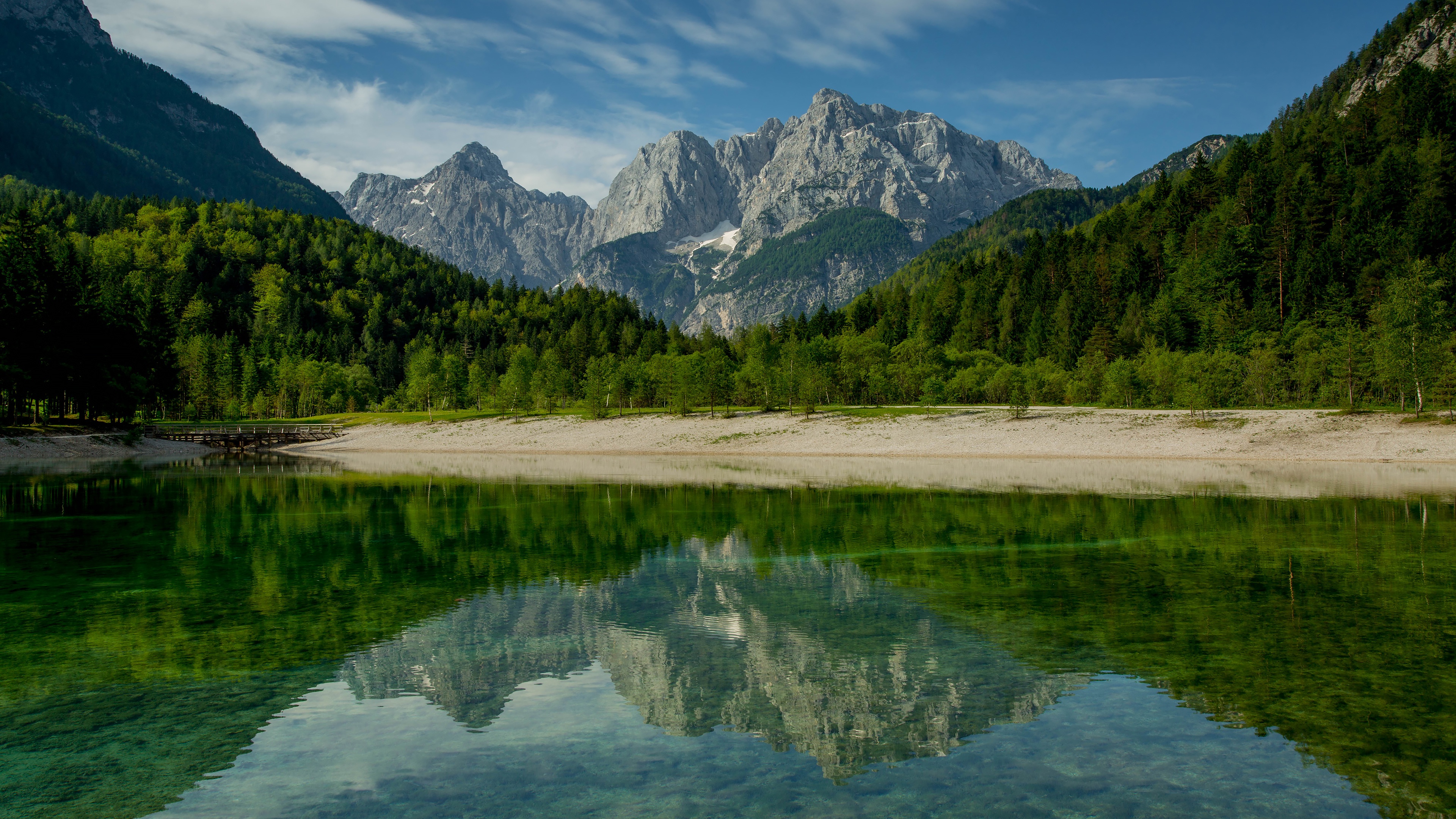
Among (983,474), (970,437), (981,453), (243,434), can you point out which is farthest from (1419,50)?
(243,434)

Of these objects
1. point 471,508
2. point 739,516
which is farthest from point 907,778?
point 471,508

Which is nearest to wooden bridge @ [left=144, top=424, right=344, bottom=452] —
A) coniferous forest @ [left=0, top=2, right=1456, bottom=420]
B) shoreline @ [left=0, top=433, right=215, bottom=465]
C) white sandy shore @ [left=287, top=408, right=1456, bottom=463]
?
white sandy shore @ [left=287, top=408, right=1456, bottom=463]

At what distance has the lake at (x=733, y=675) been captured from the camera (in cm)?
737

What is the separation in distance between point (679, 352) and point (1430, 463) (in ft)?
374

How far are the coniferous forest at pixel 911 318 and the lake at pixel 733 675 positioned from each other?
187ft

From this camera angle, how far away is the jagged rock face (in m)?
149

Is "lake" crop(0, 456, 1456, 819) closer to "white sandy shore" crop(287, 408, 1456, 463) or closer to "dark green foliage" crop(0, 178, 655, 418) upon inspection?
"white sandy shore" crop(287, 408, 1456, 463)

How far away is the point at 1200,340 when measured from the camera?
100000mm

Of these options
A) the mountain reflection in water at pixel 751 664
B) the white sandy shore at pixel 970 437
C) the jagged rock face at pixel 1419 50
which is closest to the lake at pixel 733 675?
the mountain reflection in water at pixel 751 664

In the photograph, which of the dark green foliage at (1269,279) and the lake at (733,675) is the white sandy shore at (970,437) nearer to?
the dark green foliage at (1269,279)

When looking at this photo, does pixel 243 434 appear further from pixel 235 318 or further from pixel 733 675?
pixel 733 675

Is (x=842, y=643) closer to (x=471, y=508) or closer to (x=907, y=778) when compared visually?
(x=907, y=778)

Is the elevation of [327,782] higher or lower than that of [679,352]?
lower

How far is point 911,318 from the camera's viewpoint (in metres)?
156
